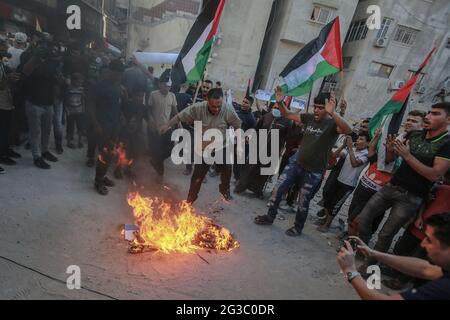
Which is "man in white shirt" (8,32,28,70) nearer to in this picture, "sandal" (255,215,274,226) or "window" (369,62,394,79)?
"sandal" (255,215,274,226)

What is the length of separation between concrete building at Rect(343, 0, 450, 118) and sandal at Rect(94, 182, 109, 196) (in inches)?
905

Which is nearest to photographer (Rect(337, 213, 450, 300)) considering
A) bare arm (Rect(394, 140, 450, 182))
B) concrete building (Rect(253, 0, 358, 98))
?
bare arm (Rect(394, 140, 450, 182))

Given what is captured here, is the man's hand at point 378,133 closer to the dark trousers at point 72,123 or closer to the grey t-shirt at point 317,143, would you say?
the grey t-shirt at point 317,143

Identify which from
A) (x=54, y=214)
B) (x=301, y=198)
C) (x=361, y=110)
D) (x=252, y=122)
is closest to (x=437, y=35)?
(x=361, y=110)

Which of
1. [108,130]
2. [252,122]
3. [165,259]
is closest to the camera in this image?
[165,259]

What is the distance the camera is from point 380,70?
23.5 meters

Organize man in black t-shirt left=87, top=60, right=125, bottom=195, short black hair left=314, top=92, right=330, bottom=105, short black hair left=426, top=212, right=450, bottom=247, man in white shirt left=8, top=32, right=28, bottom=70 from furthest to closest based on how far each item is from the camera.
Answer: man in white shirt left=8, top=32, right=28, bottom=70
man in black t-shirt left=87, top=60, right=125, bottom=195
short black hair left=314, top=92, right=330, bottom=105
short black hair left=426, top=212, right=450, bottom=247

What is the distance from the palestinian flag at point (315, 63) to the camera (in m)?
5.21

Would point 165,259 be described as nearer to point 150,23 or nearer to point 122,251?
point 122,251

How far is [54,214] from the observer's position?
4.45 metres

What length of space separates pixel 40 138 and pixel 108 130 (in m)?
1.66

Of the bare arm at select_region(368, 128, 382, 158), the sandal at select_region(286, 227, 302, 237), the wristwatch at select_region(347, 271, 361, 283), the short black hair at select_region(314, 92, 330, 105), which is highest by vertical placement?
the short black hair at select_region(314, 92, 330, 105)

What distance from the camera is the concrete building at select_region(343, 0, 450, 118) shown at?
2219cm

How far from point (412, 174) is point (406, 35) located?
80.7 feet
